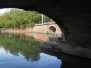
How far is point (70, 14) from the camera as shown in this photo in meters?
8.51

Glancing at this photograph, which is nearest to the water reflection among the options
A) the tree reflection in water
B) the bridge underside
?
the tree reflection in water

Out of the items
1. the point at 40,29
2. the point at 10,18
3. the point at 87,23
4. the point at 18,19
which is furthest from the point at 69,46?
the point at 10,18

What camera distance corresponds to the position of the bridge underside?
21.9ft

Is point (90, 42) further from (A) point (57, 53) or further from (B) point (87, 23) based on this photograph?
(A) point (57, 53)

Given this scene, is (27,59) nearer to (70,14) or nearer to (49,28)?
(70,14)

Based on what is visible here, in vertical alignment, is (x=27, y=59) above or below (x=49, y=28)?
below

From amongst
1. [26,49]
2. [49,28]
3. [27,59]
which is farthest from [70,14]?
[49,28]

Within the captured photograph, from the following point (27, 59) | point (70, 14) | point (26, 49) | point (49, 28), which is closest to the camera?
point (70, 14)

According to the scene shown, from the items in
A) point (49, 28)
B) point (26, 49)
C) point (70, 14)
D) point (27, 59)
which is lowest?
point (27, 59)

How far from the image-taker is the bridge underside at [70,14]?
21.9ft

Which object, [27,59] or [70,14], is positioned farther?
[27,59]

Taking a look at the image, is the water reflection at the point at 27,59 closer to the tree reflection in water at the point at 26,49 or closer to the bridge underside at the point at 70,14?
the tree reflection in water at the point at 26,49

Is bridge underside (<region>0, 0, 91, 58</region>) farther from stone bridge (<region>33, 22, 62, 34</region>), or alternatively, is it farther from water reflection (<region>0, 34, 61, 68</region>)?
stone bridge (<region>33, 22, 62, 34</region>)

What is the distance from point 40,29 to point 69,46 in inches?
1021
